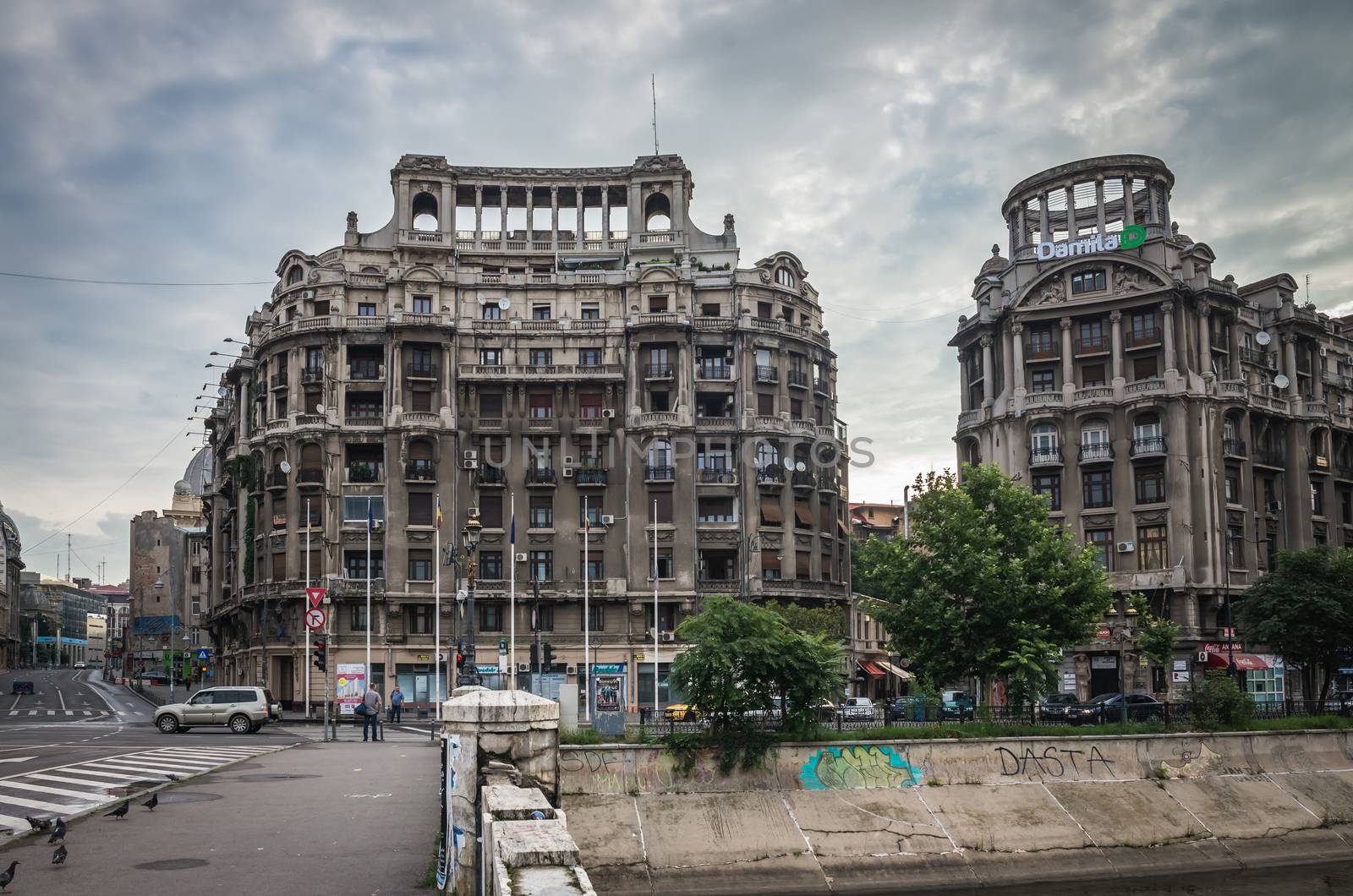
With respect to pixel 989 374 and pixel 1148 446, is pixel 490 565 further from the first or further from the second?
pixel 1148 446

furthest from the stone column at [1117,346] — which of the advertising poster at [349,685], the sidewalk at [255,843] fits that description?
the sidewalk at [255,843]

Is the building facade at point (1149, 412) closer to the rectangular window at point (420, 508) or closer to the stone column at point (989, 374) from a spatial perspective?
the stone column at point (989, 374)

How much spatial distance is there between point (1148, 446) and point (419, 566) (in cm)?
4092

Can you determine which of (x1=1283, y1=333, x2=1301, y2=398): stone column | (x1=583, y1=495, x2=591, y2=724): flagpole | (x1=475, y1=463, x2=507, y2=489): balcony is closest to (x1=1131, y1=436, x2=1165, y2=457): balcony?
(x1=1283, y1=333, x2=1301, y2=398): stone column

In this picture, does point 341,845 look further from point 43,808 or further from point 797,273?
point 797,273

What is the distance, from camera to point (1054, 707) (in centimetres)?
5031

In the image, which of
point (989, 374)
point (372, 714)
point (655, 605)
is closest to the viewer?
point (372, 714)

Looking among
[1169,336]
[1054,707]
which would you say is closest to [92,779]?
[1054,707]

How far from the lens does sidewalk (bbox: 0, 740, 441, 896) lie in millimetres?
14969

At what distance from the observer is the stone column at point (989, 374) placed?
74562mm

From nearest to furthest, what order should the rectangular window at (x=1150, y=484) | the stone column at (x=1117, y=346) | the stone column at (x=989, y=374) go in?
the rectangular window at (x=1150, y=484)
the stone column at (x=1117, y=346)
the stone column at (x=989, y=374)

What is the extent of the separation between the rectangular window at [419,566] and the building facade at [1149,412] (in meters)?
33.1

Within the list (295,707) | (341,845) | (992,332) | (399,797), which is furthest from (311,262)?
(341,845)

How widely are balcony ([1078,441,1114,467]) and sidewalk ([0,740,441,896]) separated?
51775 millimetres
